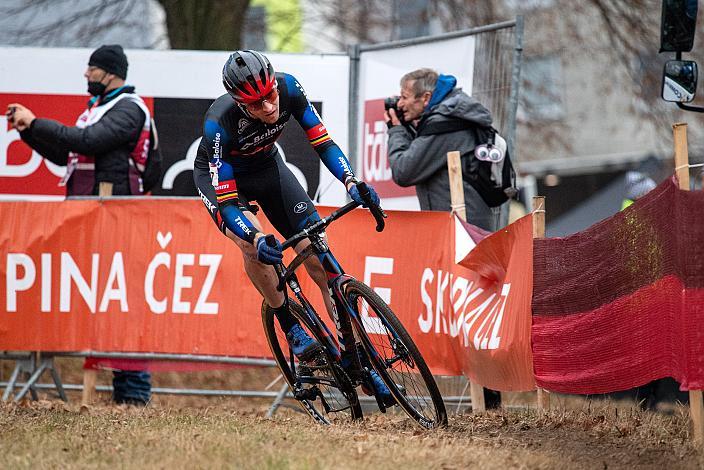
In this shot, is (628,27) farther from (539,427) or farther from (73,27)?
(539,427)

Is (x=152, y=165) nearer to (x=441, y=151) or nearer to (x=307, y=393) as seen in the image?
(x=441, y=151)

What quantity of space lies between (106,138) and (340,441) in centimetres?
482

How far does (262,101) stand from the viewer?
731 centimetres

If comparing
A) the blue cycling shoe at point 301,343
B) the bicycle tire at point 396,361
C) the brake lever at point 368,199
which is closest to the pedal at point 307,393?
the blue cycling shoe at point 301,343

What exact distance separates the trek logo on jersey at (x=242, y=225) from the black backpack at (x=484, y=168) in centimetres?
275

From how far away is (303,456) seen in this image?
5898 millimetres

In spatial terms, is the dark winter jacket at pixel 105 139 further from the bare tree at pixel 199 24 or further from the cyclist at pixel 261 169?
the bare tree at pixel 199 24

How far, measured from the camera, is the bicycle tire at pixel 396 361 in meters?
7.11

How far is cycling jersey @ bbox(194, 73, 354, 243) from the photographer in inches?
293

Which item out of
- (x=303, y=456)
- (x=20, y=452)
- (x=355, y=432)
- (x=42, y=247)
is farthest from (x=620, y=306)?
(x=42, y=247)

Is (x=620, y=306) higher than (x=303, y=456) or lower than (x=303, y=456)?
higher

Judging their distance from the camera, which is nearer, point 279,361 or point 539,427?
point 539,427

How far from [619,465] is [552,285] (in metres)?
1.73

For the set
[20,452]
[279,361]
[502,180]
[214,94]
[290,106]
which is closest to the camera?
[20,452]
